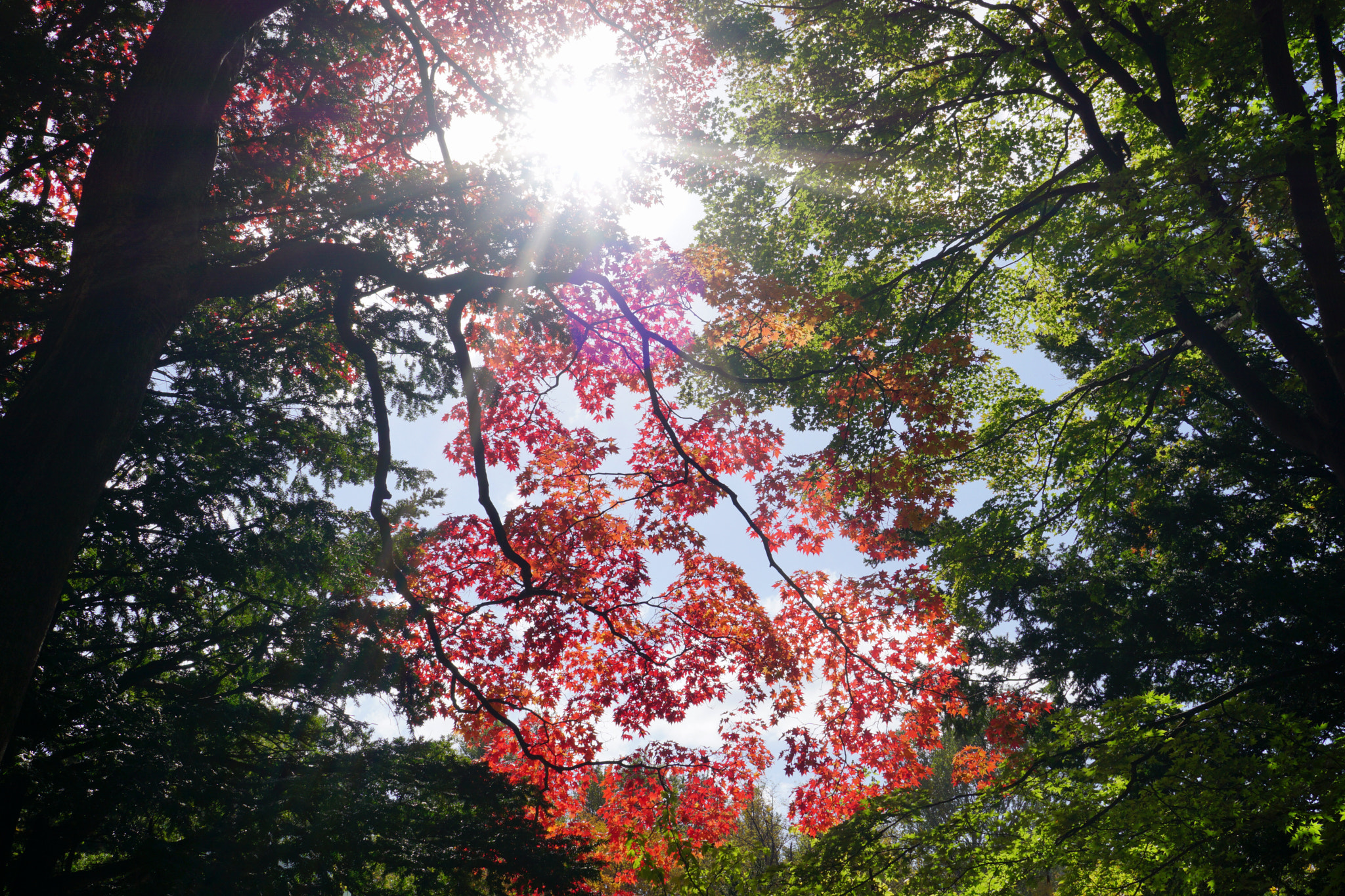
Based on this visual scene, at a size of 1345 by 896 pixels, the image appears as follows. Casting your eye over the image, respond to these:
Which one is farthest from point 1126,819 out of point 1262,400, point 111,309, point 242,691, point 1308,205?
point 242,691

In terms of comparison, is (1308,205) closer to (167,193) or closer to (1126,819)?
(1126,819)

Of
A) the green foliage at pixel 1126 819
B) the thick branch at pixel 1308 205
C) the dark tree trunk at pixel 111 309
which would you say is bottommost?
the green foliage at pixel 1126 819

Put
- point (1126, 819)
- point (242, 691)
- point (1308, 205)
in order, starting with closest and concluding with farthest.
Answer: point (1126, 819) → point (1308, 205) → point (242, 691)

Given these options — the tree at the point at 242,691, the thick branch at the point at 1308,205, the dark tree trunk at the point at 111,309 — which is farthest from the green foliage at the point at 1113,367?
the dark tree trunk at the point at 111,309

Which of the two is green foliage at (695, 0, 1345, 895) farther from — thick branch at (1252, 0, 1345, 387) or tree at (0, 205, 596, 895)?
tree at (0, 205, 596, 895)

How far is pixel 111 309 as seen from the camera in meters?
3.48

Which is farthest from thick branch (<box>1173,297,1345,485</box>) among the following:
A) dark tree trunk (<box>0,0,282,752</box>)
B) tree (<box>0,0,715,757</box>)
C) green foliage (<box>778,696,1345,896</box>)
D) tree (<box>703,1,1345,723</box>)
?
dark tree trunk (<box>0,0,282,752</box>)

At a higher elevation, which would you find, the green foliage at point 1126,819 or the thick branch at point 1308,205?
the thick branch at point 1308,205

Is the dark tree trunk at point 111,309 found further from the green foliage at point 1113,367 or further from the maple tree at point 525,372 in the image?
the green foliage at point 1113,367

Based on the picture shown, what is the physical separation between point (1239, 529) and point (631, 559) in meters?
11.4

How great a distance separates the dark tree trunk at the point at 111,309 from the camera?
108 inches

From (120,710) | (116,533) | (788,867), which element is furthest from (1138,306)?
(116,533)

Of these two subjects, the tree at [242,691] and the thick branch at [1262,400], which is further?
the thick branch at [1262,400]

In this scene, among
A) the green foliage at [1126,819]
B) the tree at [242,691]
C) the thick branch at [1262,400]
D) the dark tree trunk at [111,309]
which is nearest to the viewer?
the dark tree trunk at [111,309]
